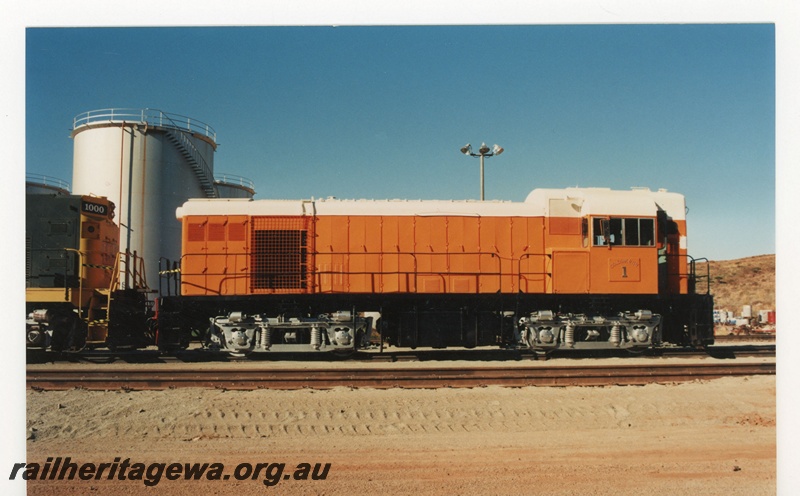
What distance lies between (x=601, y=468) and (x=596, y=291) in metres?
6.30

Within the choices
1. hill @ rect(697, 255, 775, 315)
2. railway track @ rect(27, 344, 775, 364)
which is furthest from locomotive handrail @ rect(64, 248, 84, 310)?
hill @ rect(697, 255, 775, 315)

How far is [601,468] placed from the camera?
19.6 feet

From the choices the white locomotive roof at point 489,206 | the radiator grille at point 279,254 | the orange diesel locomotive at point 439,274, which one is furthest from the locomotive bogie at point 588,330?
the radiator grille at point 279,254

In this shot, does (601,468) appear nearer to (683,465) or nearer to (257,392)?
(683,465)

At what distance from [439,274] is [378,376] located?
3.10 metres

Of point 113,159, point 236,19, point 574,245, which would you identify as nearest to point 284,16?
point 236,19

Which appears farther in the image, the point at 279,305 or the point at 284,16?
the point at 279,305

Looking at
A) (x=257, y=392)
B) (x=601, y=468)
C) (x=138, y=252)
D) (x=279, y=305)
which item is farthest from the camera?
(x=138, y=252)

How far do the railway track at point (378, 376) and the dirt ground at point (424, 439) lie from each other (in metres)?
0.50

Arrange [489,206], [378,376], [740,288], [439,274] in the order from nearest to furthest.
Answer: [378,376] → [439,274] → [489,206] → [740,288]

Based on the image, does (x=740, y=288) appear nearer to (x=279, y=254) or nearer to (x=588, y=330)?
(x=588, y=330)

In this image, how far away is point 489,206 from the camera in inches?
491

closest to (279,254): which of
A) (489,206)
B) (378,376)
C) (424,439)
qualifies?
(378,376)

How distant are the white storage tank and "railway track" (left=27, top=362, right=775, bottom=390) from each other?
725 cm
